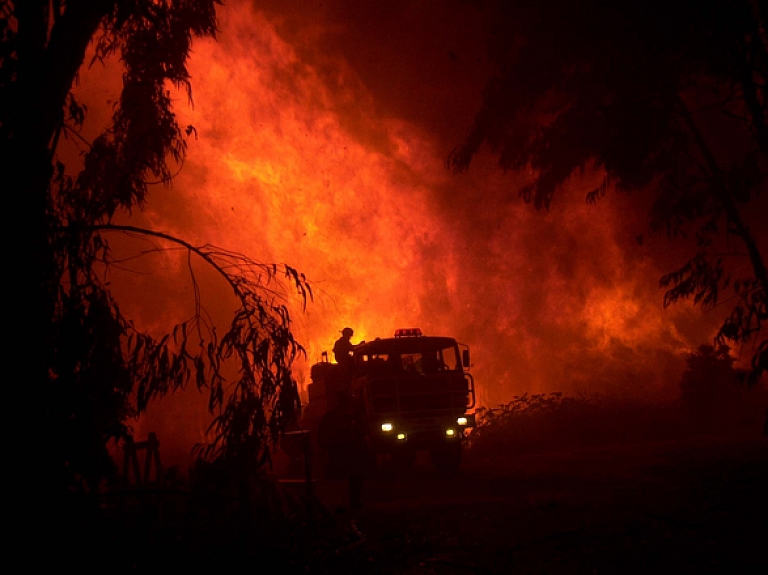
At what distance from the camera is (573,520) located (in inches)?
281

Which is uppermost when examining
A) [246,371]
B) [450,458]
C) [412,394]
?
[412,394]

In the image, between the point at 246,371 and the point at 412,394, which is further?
the point at 412,394

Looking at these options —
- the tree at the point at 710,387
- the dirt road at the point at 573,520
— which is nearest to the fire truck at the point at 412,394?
the dirt road at the point at 573,520

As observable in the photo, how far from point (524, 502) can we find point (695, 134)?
259 inches

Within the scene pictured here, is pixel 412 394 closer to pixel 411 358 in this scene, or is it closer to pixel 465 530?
pixel 411 358

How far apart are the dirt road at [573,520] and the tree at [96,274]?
196 centimetres

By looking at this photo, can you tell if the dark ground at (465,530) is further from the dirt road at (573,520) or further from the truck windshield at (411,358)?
the truck windshield at (411,358)

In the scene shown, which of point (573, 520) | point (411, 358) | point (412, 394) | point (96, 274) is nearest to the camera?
point (96, 274)

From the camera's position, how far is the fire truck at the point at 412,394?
11.9 meters

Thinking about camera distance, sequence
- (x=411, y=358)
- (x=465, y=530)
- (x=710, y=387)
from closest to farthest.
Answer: (x=465, y=530) < (x=411, y=358) < (x=710, y=387)

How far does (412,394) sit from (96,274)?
7622mm

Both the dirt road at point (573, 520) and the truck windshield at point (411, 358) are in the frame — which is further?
the truck windshield at point (411, 358)

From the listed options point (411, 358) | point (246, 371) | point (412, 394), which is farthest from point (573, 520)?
point (411, 358)

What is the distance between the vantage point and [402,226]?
93.5 feet
